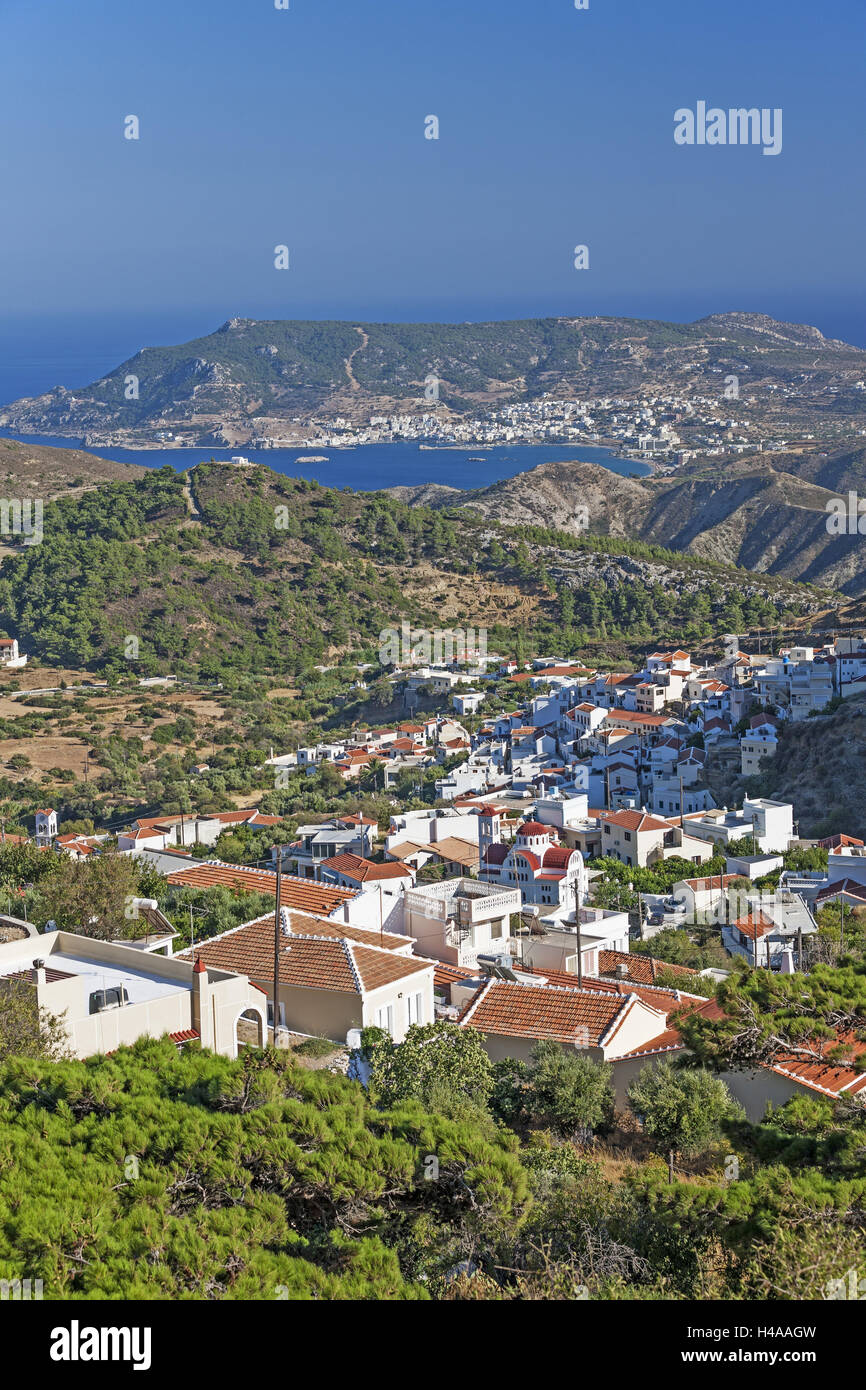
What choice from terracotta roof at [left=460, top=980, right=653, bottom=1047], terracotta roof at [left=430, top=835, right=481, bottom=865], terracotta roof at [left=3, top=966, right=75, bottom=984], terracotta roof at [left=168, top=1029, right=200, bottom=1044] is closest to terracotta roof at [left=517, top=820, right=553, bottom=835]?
terracotta roof at [left=430, top=835, right=481, bottom=865]

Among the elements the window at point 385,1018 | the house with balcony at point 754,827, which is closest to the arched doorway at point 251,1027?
the window at point 385,1018

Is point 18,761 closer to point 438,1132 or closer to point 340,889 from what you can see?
point 340,889

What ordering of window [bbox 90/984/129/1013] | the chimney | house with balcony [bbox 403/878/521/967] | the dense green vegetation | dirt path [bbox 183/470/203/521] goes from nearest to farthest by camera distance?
the dense green vegetation < the chimney < window [bbox 90/984/129/1013] < house with balcony [bbox 403/878/521/967] < dirt path [bbox 183/470/203/521]

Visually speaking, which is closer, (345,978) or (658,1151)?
(658,1151)

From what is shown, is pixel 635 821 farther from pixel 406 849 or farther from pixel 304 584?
pixel 304 584

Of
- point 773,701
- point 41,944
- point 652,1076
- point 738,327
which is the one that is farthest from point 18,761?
point 738,327

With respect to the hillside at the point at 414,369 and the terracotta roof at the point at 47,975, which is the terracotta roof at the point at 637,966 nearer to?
the terracotta roof at the point at 47,975

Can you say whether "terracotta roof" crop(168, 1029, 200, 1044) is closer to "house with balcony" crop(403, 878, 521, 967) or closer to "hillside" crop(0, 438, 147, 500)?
"house with balcony" crop(403, 878, 521, 967)
